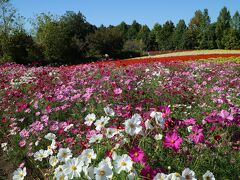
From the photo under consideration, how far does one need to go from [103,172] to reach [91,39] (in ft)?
131

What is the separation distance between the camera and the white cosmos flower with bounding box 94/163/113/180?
6.65ft

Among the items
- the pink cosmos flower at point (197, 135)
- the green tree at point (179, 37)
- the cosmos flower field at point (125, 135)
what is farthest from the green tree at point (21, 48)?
the green tree at point (179, 37)

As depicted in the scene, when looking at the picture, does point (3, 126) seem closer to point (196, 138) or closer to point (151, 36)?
point (196, 138)

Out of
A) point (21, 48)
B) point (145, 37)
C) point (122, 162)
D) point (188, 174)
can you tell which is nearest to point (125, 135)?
point (122, 162)

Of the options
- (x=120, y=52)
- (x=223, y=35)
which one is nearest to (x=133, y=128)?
(x=120, y=52)

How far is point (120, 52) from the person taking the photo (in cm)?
4381

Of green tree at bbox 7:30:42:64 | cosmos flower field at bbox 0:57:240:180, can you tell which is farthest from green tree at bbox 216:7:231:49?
cosmos flower field at bbox 0:57:240:180

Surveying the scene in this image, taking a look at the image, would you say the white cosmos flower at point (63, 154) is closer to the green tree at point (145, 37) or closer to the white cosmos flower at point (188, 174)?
the white cosmos flower at point (188, 174)

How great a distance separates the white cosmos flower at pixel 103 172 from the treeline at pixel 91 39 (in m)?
20.4

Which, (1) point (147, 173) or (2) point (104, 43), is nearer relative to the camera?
(1) point (147, 173)

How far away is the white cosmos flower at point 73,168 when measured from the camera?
2227mm

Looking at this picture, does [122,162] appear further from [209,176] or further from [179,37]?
[179,37]

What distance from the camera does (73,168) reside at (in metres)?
2.26

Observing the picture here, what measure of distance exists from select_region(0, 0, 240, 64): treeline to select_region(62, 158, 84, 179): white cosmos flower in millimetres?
20209
